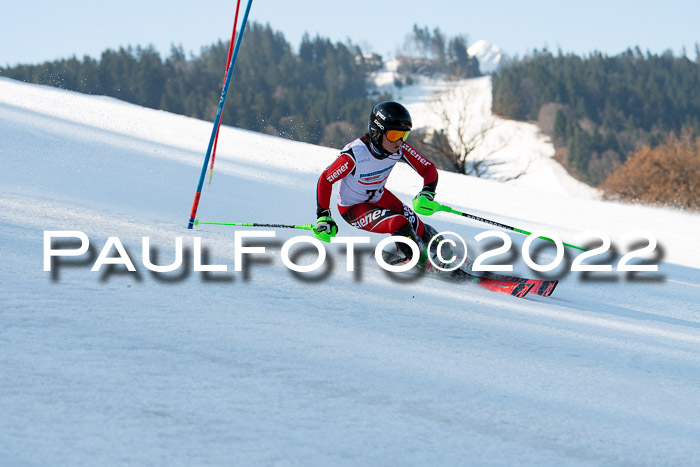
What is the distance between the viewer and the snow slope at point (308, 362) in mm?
1580

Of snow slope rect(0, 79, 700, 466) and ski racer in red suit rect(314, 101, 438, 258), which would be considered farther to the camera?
ski racer in red suit rect(314, 101, 438, 258)

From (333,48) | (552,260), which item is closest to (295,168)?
(552,260)

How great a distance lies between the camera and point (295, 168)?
10.6 meters

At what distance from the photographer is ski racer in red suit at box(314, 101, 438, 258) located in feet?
14.9

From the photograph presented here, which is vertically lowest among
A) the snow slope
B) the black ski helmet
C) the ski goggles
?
the snow slope

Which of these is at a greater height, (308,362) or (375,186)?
(375,186)

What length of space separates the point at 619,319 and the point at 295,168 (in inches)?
293

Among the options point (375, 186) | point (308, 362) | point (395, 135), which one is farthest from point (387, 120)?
point (308, 362)

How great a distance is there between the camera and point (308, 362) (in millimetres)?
2131

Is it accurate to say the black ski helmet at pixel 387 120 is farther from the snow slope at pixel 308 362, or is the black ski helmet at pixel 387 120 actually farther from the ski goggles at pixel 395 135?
the snow slope at pixel 308 362

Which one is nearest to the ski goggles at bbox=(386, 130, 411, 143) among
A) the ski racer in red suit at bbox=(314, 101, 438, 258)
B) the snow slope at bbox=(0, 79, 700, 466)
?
the ski racer in red suit at bbox=(314, 101, 438, 258)

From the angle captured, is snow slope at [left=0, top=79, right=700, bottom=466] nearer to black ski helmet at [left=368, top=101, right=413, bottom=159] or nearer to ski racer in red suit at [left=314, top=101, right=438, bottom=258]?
ski racer in red suit at [left=314, top=101, right=438, bottom=258]

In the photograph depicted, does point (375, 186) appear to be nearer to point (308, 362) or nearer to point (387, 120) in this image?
point (387, 120)

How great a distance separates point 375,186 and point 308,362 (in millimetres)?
2872
